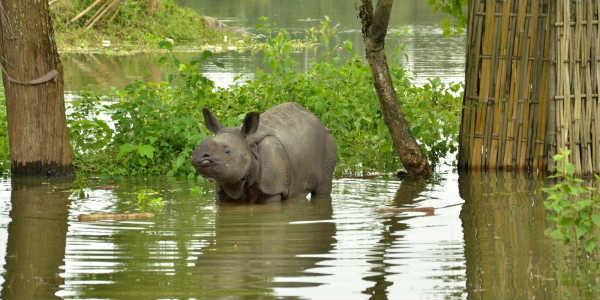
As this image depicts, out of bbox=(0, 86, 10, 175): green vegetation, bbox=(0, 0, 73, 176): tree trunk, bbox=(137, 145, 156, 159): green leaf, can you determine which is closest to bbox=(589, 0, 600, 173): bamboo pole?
bbox=(137, 145, 156, 159): green leaf

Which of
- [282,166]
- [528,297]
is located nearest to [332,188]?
[282,166]

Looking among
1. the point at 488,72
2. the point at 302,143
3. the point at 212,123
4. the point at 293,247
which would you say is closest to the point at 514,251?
the point at 293,247

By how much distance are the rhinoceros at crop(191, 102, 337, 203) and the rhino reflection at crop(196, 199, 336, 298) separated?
179 mm

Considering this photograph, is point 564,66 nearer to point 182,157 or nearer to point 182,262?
point 182,157

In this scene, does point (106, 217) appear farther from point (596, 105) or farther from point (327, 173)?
point (596, 105)

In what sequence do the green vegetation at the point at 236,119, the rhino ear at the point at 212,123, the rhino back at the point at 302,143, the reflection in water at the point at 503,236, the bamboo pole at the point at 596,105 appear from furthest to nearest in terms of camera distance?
the green vegetation at the point at 236,119 < the bamboo pole at the point at 596,105 < the rhino back at the point at 302,143 < the rhino ear at the point at 212,123 < the reflection in water at the point at 503,236

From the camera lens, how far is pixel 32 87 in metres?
11.4

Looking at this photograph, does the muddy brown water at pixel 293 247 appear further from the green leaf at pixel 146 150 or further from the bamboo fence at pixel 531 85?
the green leaf at pixel 146 150

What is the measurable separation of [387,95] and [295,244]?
375 centimetres

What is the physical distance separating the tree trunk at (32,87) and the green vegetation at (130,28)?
55.5ft

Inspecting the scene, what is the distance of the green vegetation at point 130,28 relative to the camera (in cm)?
2912

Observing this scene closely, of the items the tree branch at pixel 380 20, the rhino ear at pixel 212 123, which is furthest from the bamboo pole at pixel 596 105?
the rhino ear at pixel 212 123

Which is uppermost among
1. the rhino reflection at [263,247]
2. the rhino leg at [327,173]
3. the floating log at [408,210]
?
the rhino leg at [327,173]

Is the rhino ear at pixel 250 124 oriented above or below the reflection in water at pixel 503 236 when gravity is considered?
above
